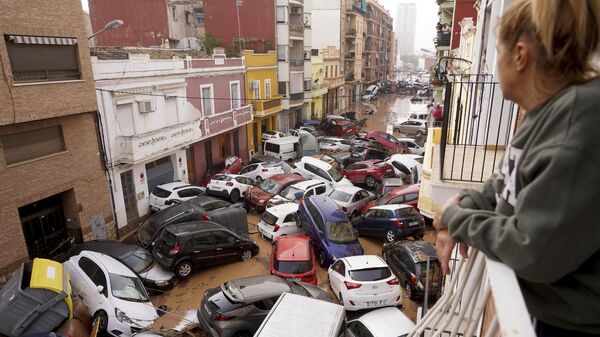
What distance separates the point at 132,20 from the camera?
30.2 meters

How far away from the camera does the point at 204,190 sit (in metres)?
17.7

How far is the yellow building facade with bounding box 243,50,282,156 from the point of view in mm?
27391

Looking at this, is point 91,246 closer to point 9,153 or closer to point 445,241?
point 9,153

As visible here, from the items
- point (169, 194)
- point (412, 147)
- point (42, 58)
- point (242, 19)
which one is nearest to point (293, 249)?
point (169, 194)

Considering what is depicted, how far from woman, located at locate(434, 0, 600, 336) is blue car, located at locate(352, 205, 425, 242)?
12.7 metres

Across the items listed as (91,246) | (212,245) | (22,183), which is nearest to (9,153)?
(22,183)

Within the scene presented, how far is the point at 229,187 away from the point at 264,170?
307 centimetres

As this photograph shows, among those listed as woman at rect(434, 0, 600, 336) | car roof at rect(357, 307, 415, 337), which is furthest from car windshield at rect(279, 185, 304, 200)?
woman at rect(434, 0, 600, 336)

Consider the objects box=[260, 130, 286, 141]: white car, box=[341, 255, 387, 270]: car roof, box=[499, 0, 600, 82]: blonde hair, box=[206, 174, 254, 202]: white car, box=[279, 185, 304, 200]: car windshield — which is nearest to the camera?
box=[499, 0, 600, 82]: blonde hair

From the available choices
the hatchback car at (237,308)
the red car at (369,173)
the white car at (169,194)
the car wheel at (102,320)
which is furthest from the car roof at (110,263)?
the red car at (369,173)

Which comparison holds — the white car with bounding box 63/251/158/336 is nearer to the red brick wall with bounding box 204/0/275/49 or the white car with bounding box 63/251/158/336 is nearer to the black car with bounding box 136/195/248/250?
the black car with bounding box 136/195/248/250

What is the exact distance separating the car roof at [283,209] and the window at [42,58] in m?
8.10

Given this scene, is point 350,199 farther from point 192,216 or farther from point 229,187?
point 192,216

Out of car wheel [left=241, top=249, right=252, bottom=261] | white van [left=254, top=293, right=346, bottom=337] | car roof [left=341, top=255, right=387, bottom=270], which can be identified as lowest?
car wheel [left=241, top=249, right=252, bottom=261]
